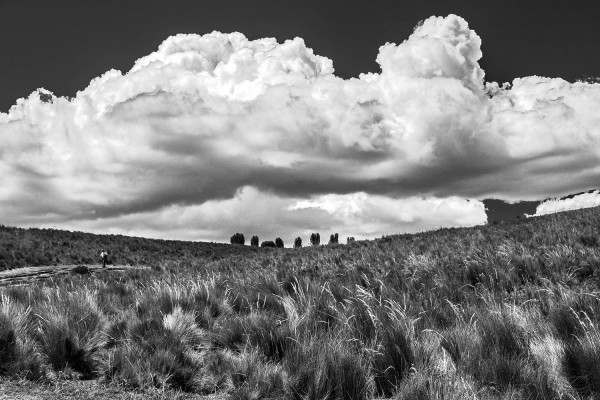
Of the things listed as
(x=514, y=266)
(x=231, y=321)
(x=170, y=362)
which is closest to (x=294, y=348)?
(x=170, y=362)

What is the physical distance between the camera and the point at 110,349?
16.2ft

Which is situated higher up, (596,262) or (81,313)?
(596,262)

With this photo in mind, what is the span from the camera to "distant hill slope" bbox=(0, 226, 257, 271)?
31298 millimetres

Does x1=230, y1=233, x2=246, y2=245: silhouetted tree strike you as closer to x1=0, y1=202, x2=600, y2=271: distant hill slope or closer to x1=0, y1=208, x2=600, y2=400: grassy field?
x1=0, y1=202, x2=600, y2=271: distant hill slope

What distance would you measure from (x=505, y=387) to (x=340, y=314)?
2.15 m

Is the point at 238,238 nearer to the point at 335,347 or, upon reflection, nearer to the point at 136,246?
the point at 136,246

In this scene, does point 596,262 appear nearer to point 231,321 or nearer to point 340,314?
point 340,314

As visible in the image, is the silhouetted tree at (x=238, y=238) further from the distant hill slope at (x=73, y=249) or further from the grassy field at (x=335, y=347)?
the grassy field at (x=335, y=347)

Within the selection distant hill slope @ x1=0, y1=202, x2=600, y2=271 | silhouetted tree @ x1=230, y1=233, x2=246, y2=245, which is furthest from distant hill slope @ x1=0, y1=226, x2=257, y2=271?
silhouetted tree @ x1=230, y1=233, x2=246, y2=245

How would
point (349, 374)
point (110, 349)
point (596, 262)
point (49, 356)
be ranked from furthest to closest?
point (596, 262), point (110, 349), point (49, 356), point (349, 374)

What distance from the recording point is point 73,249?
38719mm

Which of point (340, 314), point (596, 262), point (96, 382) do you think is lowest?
point (96, 382)

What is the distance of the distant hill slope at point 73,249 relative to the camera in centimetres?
3130

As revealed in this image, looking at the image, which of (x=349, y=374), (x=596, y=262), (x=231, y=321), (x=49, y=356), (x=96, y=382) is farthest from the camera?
(x=596, y=262)
